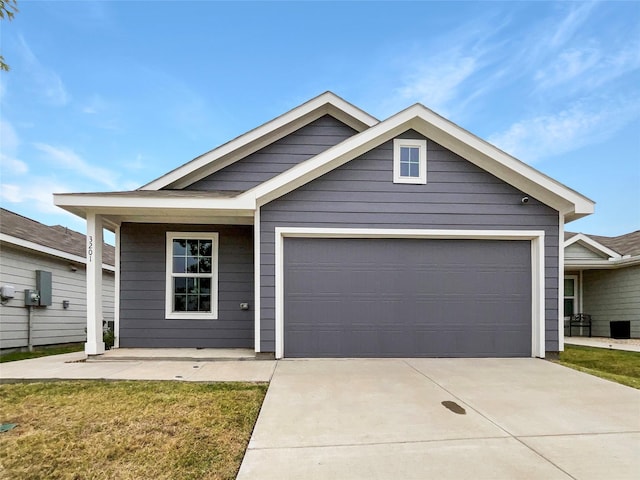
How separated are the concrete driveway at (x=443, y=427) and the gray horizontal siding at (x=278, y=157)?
4.43m

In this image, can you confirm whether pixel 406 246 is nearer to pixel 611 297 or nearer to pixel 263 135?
pixel 263 135

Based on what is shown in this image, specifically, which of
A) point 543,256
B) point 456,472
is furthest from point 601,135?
point 456,472

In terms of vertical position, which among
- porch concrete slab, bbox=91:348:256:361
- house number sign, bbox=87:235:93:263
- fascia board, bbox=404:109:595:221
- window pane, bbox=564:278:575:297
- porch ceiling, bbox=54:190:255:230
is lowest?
porch concrete slab, bbox=91:348:256:361

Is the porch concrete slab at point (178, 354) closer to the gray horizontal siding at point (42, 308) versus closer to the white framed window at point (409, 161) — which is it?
the gray horizontal siding at point (42, 308)

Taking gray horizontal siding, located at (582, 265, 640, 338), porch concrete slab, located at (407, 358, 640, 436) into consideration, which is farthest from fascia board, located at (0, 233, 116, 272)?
gray horizontal siding, located at (582, 265, 640, 338)

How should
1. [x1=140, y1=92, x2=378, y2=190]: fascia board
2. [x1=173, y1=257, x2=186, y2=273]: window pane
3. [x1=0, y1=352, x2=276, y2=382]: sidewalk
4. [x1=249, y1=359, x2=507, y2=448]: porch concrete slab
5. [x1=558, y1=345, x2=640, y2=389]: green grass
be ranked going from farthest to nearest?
[x1=140, y1=92, x2=378, y2=190]: fascia board < [x1=173, y1=257, x2=186, y2=273]: window pane < [x1=558, y1=345, x2=640, y2=389]: green grass < [x1=0, y1=352, x2=276, y2=382]: sidewalk < [x1=249, y1=359, x2=507, y2=448]: porch concrete slab

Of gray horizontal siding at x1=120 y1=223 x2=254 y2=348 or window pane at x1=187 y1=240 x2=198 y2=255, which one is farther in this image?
window pane at x1=187 y1=240 x2=198 y2=255

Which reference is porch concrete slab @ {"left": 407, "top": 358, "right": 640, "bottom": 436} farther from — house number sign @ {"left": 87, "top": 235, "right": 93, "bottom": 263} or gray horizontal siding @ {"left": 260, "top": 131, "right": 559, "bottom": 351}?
house number sign @ {"left": 87, "top": 235, "right": 93, "bottom": 263}

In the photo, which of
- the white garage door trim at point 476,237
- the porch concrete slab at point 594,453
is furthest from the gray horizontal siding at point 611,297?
the porch concrete slab at point 594,453

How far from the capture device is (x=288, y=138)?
8375 mm

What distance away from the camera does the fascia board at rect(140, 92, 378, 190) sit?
25.3 feet

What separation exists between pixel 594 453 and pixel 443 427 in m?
1.16

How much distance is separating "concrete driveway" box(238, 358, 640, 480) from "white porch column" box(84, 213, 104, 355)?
340 centimetres

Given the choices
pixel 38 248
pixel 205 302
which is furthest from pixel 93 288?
pixel 38 248
